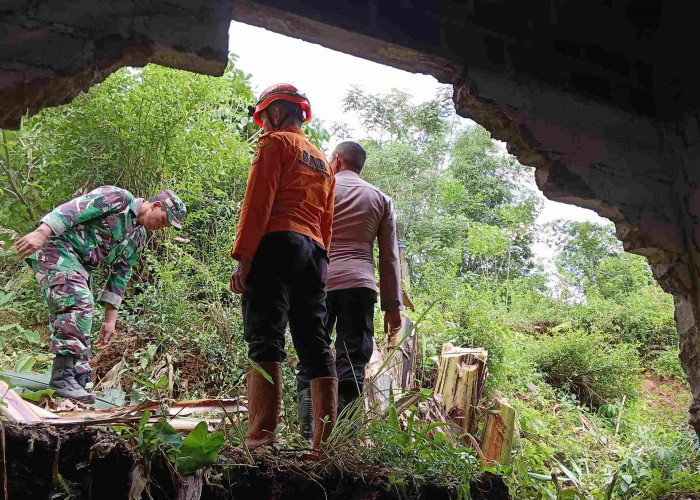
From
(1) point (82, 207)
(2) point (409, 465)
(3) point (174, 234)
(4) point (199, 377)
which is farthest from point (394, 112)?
(2) point (409, 465)

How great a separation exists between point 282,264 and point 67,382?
1897mm

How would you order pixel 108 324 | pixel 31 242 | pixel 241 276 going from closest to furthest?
pixel 241 276 < pixel 31 242 < pixel 108 324

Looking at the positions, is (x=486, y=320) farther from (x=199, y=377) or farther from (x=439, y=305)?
(x=199, y=377)

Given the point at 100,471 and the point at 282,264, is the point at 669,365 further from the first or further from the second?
the point at 100,471

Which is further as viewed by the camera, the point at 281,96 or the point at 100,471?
the point at 281,96

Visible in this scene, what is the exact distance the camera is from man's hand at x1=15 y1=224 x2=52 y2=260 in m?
3.70

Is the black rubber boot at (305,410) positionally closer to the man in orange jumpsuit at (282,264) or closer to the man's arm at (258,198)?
the man in orange jumpsuit at (282,264)

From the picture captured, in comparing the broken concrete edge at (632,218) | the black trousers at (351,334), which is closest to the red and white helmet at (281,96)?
the broken concrete edge at (632,218)

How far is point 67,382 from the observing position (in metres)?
3.92

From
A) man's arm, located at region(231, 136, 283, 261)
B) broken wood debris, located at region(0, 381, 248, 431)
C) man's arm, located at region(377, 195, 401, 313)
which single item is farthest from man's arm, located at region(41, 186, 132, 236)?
man's arm, located at region(377, 195, 401, 313)

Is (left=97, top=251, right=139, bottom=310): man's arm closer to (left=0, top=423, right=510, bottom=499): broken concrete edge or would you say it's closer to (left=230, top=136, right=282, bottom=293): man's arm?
(left=230, top=136, right=282, bottom=293): man's arm

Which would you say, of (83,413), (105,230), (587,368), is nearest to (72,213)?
(105,230)

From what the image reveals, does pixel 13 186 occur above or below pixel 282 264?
above

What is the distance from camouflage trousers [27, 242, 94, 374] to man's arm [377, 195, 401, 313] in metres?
1.99
